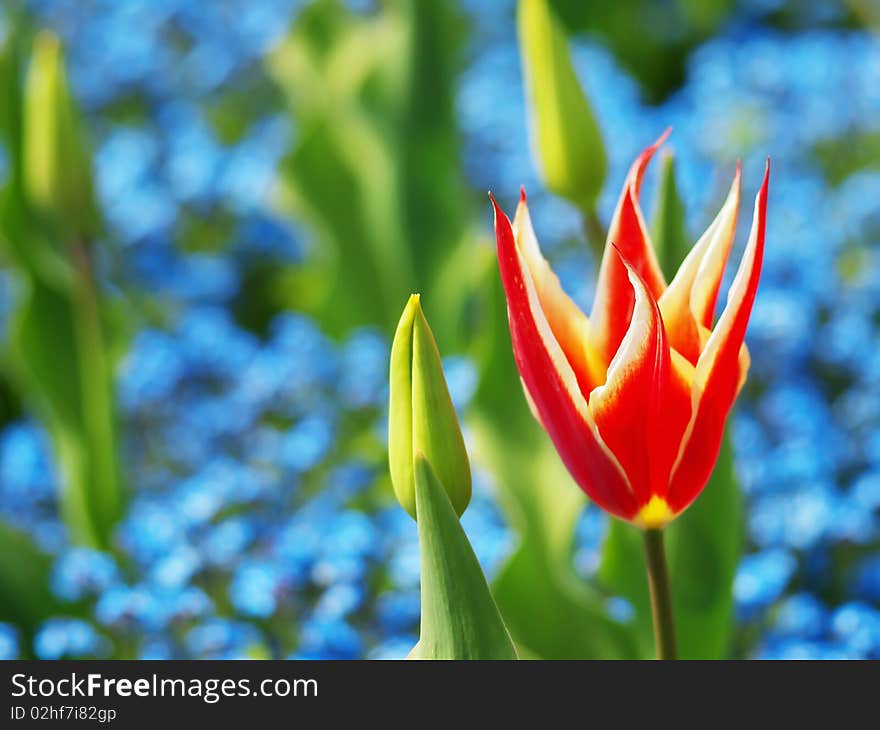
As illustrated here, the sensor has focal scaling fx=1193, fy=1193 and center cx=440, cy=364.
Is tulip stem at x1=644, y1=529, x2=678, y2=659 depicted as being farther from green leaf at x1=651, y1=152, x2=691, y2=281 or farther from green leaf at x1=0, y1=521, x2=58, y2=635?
green leaf at x1=0, y1=521, x2=58, y2=635

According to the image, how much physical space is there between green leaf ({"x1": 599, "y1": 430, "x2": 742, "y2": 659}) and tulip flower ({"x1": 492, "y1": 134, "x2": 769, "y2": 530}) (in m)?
0.22

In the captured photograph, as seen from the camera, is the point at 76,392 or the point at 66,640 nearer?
the point at 66,640

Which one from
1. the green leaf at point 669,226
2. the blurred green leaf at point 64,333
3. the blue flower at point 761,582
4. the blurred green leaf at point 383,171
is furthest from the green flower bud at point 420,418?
the blurred green leaf at point 383,171

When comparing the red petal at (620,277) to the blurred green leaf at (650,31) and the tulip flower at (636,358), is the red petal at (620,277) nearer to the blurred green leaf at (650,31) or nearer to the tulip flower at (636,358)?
the tulip flower at (636,358)

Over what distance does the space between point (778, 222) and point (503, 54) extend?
2.88 feet

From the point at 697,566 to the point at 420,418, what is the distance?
38cm

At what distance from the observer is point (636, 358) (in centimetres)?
59

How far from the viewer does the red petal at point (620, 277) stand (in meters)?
0.65

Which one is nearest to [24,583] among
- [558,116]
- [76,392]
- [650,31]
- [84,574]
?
[84,574]

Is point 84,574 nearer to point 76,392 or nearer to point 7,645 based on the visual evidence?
point 7,645

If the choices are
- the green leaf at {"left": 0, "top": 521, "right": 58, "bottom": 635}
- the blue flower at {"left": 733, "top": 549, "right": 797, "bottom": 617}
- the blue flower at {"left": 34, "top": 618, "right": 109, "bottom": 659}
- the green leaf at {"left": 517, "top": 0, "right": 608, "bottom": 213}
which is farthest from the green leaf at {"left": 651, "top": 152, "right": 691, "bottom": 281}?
the green leaf at {"left": 0, "top": 521, "right": 58, "bottom": 635}

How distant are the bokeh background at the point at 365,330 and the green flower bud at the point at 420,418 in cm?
30
